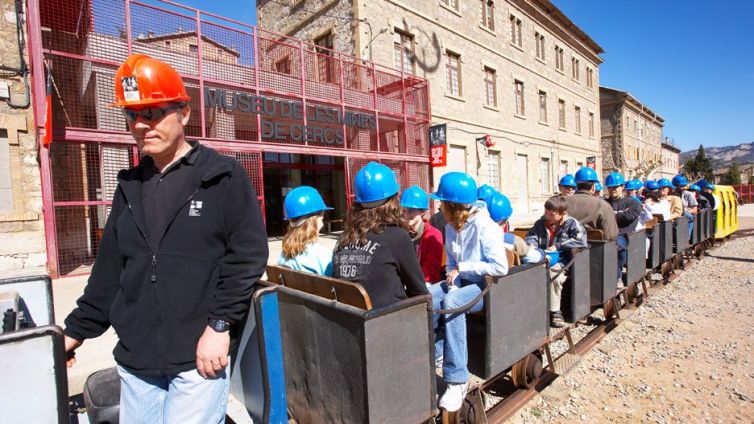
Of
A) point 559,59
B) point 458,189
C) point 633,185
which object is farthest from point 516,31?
point 458,189

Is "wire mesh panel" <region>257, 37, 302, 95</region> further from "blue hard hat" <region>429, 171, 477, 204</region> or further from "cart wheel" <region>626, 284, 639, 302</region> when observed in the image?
"cart wheel" <region>626, 284, 639, 302</region>

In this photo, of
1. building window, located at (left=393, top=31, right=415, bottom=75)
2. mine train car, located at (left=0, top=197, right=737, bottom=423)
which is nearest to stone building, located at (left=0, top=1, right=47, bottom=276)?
mine train car, located at (left=0, top=197, right=737, bottom=423)

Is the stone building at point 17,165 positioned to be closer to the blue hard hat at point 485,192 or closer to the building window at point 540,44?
the blue hard hat at point 485,192

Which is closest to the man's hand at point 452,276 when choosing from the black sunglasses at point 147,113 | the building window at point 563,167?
the black sunglasses at point 147,113

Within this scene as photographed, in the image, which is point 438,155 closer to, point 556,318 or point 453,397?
point 556,318

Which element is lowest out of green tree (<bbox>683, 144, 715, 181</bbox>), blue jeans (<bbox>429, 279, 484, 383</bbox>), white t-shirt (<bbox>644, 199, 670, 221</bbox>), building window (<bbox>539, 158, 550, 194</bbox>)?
blue jeans (<bbox>429, 279, 484, 383</bbox>)

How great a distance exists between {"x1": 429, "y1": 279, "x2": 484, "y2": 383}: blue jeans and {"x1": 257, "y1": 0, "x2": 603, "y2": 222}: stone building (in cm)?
1178

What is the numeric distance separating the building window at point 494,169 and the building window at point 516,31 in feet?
20.5

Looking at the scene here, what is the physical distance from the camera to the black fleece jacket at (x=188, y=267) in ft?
4.77

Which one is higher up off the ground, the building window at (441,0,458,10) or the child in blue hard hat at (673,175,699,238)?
the building window at (441,0,458,10)

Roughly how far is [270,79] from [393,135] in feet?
17.1

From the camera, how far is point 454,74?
16.4 m

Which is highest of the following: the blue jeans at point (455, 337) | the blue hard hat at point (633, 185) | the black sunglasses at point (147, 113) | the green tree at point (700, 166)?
the green tree at point (700, 166)

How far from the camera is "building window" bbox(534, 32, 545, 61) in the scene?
70.8 ft
